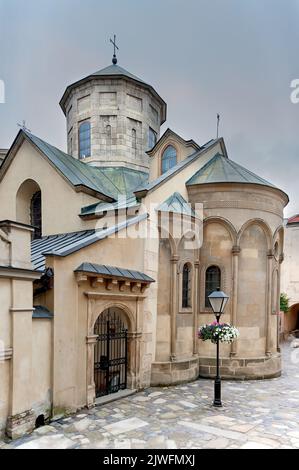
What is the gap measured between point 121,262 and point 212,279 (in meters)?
4.55

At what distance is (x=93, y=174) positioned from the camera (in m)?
15.4

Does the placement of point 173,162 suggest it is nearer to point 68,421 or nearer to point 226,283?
point 226,283

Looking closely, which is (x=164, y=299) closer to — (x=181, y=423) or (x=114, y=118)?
(x=181, y=423)

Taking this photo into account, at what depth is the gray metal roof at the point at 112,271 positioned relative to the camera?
8461mm

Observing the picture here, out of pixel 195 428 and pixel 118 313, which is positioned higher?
pixel 118 313

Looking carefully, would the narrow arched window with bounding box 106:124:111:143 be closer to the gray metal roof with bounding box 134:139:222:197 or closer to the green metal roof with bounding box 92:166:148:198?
the green metal roof with bounding box 92:166:148:198

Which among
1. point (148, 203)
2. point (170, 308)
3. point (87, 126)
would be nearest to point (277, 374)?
point (170, 308)

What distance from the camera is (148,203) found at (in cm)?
1132

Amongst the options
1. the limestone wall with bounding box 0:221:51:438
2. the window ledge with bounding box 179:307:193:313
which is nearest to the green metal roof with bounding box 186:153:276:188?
the window ledge with bounding box 179:307:193:313

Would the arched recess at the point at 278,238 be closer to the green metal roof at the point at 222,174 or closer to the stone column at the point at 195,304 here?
the green metal roof at the point at 222,174

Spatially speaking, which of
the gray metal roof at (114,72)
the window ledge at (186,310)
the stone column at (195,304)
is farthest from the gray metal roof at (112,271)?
the gray metal roof at (114,72)

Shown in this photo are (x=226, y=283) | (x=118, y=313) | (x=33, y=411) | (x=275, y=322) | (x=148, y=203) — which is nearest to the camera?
(x=33, y=411)

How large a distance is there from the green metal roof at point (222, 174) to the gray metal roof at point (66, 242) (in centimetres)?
356

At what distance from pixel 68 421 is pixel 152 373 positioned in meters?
3.97
